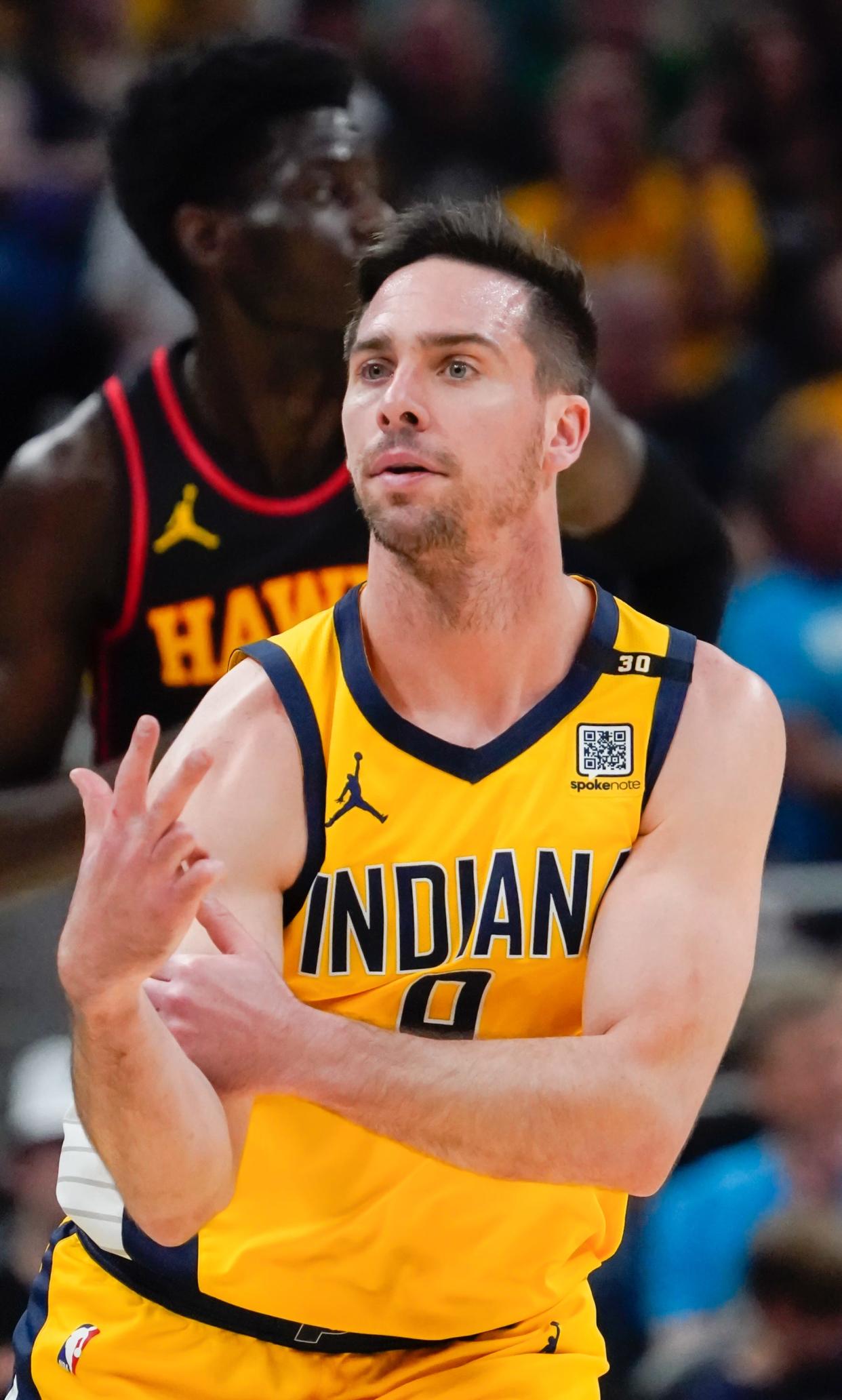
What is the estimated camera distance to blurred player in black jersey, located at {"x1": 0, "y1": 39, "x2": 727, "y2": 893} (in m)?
3.96

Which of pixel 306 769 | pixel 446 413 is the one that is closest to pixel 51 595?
pixel 306 769

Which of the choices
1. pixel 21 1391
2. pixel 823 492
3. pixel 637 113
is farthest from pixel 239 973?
pixel 637 113

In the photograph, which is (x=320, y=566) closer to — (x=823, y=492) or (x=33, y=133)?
(x=823, y=492)

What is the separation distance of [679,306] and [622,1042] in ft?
14.3

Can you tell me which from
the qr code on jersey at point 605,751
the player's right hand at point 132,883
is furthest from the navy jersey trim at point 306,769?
the player's right hand at point 132,883

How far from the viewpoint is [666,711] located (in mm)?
2887

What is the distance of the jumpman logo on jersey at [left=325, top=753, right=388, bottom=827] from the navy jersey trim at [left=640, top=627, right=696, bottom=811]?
1.26ft

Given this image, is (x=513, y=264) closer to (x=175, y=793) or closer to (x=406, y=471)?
(x=406, y=471)

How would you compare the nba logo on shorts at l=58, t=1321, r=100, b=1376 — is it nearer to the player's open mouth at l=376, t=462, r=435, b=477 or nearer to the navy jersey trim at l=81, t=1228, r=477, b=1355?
the navy jersey trim at l=81, t=1228, r=477, b=1355

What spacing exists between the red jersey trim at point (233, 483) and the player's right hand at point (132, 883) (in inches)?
70.8

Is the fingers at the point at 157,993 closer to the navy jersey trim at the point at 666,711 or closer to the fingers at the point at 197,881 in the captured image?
the fingers at the point at 197,881

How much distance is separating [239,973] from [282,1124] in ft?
1.44

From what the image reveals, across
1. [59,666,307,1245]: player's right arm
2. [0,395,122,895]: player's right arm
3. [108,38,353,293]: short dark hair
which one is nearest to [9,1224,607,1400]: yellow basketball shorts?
[59,666,307,1245]: player's right arm

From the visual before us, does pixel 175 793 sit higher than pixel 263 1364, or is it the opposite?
pixel 175 793
